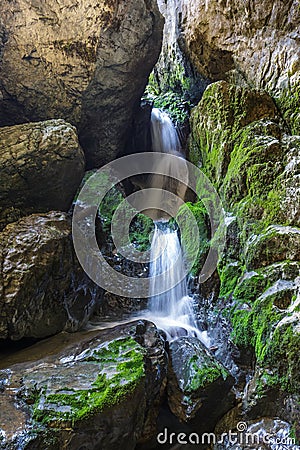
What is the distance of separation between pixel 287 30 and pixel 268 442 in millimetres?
6134

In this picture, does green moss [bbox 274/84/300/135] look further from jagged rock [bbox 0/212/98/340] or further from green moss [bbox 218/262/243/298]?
jagged rock [bbox 0/212/98/340]

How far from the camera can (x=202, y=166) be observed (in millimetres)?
7227

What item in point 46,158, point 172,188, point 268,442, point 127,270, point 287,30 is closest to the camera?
point 268,442

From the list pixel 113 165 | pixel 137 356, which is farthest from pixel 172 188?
pixel 137 356

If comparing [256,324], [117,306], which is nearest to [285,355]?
[256,324]

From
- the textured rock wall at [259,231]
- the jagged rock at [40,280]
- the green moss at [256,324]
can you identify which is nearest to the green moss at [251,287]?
the textured rock wall at [259,231]

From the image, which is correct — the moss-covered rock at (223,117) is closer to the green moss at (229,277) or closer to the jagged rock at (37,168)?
the green moss at (229,277)

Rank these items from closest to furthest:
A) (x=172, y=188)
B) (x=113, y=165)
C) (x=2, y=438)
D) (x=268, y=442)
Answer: (x=2, y=438), (x=268, y=442), (x=113, y=165), (x=172, y=188)

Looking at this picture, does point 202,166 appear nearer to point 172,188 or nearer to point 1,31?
point 172,188

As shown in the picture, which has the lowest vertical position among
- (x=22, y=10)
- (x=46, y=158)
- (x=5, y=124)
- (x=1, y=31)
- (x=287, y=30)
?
(x=46, y=158)

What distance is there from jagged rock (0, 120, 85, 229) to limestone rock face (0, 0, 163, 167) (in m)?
1.75

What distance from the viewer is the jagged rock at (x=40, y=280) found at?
4094 mm

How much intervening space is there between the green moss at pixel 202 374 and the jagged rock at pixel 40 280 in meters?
1.84

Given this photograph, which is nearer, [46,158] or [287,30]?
[46,158]
